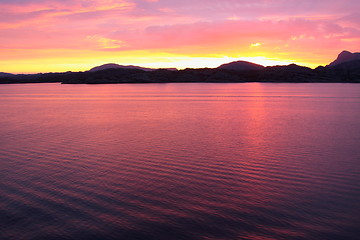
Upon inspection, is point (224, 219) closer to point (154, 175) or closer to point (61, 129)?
point (154, 175)

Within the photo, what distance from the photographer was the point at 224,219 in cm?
902

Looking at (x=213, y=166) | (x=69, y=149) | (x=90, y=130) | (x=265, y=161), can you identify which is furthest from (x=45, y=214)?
(x=90, y=130)

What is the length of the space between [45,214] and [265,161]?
1066 cm

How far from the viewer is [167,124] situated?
2920 centimetres

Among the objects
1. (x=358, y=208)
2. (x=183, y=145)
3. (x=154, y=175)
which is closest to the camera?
(x=358, y=208)

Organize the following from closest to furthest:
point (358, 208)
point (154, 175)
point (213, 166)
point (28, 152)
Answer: point (358, 208)
point (154, 175)
point (213, 166)
point (28, 152)

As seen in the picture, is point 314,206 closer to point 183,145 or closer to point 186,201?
point 186,201

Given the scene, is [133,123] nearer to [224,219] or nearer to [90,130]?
[90,130]

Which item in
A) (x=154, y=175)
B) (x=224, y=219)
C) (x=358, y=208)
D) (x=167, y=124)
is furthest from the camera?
(x=167, y=124)

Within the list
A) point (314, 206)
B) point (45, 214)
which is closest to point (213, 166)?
point (314, 206)

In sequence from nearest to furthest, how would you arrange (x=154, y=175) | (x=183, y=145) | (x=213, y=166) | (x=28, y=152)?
(x=154, y=175) → (x=213, y=166) → (x=28, y=152) → (x=183, y=145)

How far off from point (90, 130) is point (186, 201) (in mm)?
17338

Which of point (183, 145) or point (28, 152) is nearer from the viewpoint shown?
point (28, 152)

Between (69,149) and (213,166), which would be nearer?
(213,166)
